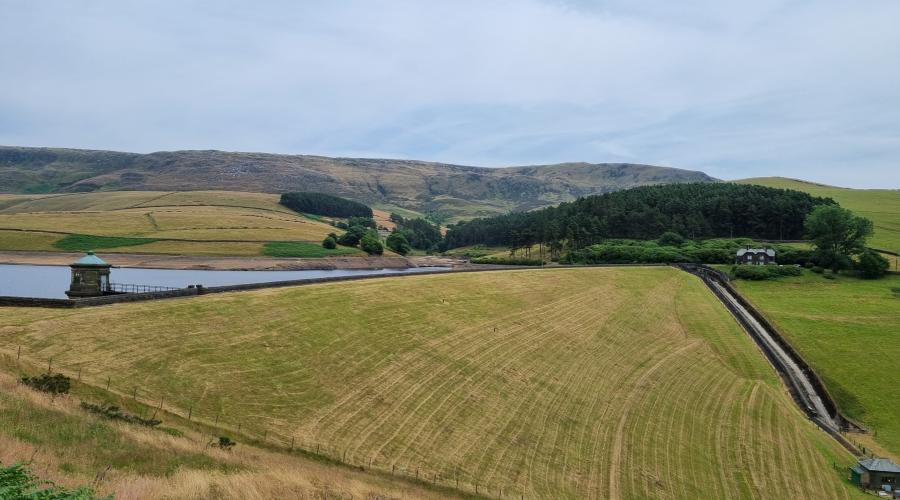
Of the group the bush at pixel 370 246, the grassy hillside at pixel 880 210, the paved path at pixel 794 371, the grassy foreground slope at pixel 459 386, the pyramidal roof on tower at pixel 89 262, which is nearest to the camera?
the grassy foreground slope at pixel 459 386

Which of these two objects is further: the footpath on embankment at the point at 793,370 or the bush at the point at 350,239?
the bush at the point at 350,239

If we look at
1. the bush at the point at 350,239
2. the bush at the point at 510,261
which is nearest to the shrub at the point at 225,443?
the bush at the point at 510,261

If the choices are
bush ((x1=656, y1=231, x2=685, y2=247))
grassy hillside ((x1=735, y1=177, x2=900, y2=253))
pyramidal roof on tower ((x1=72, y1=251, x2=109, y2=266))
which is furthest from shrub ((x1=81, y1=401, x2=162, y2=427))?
grassy hillside ((x1=735, y1=177, x2=900, y2=253))

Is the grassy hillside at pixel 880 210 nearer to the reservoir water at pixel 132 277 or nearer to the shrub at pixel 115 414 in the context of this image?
the reservoir water at pixel 132 277

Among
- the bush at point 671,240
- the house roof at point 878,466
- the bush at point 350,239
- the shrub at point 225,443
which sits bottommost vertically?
the house roof at point 878,466

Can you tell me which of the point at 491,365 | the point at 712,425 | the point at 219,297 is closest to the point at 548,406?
the point at 491,365

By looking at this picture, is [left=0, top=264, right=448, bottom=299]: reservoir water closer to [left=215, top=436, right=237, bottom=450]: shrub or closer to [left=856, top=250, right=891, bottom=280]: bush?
[left=215, top=436, right=237, bottom=450]: shrub

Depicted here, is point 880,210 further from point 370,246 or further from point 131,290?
point 131,290
